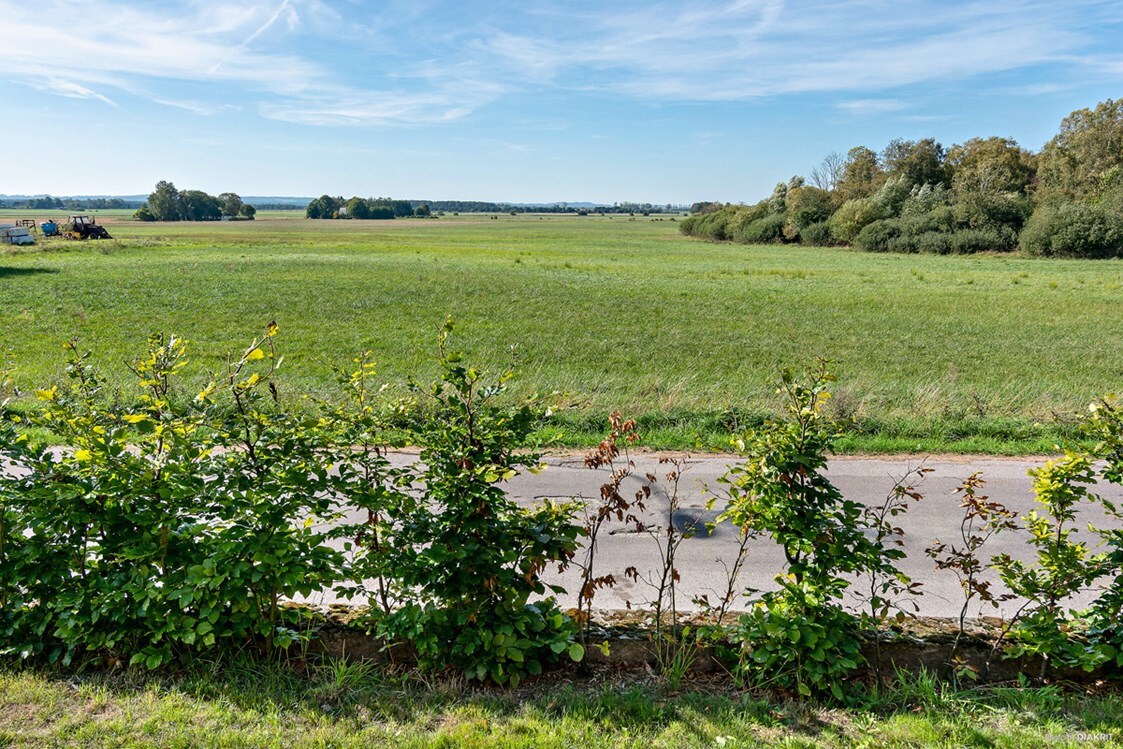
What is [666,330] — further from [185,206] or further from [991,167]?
[185,206]

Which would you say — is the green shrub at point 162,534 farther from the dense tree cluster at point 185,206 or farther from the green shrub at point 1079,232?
the dense tree cluster at point 185,206

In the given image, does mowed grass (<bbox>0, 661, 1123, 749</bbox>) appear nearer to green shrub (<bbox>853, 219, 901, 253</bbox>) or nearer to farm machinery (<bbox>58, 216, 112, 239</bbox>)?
green shrub (<bbox>853, 219, 901, 253</bbox>)

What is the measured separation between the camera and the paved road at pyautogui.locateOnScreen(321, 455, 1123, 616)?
5.15 meters

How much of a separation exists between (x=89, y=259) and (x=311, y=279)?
2153 cm

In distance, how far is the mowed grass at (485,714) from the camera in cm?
313

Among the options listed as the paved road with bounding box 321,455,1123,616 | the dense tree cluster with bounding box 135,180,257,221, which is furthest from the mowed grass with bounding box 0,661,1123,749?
the dense tree cluster with bounding box 135,180,257,221

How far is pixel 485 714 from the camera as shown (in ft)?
11.0

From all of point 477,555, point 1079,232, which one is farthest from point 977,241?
point 477,555

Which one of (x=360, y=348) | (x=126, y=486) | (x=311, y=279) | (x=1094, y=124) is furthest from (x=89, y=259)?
(x=1094, y=124)

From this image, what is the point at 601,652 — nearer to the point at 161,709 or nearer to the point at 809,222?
the point at 161,709

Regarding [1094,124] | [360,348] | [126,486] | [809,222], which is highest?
[1094,124]

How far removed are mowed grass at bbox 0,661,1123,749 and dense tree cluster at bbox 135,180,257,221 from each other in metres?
166

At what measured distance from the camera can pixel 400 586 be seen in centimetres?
366

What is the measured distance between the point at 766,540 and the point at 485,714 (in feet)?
11.2
